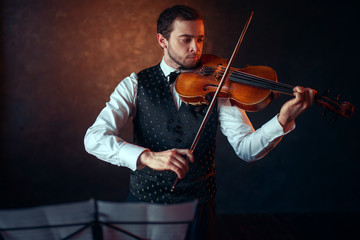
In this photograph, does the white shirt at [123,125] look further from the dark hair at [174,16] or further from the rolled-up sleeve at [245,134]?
the dark hair at [174,16]

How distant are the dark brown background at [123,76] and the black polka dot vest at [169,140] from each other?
4.55ft

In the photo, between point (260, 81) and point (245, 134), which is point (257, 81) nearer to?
point (260, 81)

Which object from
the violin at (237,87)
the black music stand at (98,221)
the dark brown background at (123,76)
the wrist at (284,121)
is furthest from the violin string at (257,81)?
the dark brown background at (123,76)

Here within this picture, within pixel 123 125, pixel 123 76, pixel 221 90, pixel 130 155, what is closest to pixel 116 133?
pixel 123 125

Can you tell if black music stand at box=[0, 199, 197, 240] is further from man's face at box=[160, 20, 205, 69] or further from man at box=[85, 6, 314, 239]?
man's face at box=[160, 20, 205, 69]

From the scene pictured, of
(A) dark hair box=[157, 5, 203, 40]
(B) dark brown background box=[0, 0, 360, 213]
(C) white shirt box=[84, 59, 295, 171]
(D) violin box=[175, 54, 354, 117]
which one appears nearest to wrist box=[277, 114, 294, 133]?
(C) white shirt box=[84, 59, 295, 171]

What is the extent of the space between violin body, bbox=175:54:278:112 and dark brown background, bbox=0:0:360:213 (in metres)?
1.35

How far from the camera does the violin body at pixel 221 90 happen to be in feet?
4.65

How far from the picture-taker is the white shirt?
123 cm

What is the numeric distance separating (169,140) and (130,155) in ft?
1.07

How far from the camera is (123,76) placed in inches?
112

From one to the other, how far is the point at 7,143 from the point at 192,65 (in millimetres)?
2123

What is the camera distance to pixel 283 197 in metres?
3.19

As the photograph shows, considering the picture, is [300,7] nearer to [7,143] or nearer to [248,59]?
[248,59]
